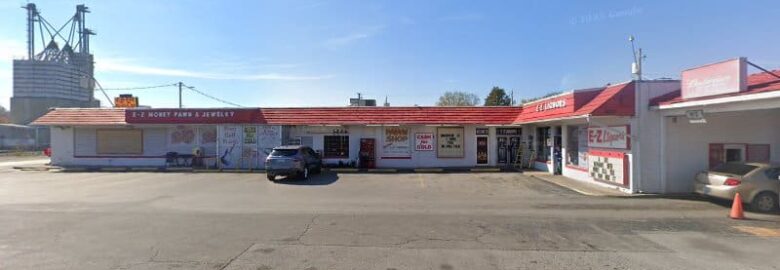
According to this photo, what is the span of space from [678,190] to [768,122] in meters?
3.77

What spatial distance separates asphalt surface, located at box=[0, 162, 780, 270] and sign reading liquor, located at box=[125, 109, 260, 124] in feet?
34.3

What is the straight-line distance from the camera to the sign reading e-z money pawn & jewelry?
27469 mm

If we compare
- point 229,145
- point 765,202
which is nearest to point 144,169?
point 229,145

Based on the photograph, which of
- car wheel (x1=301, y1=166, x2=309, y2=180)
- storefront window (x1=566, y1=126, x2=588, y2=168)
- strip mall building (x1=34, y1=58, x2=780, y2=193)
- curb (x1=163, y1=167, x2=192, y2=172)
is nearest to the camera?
storefront window (x1=566, y1=126, x2=588, y2=168)

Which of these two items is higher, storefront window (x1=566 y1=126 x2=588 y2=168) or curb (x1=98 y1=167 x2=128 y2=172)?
storefront window (x1=566 y1=126 x2=588 y2=168)

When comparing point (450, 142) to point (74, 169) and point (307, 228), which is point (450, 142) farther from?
point (74, 169)

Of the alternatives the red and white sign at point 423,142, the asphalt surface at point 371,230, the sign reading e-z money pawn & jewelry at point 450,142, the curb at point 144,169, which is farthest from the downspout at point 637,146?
the curb at point 144,169

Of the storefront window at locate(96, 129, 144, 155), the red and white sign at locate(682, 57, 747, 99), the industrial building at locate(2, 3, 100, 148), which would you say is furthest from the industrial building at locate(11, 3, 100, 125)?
the red and white sign at locate(682, 57, 747, 99)

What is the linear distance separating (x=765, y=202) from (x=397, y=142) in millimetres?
17818

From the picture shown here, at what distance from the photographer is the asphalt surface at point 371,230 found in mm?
7406

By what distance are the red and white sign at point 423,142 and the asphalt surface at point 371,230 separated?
10.5 metres

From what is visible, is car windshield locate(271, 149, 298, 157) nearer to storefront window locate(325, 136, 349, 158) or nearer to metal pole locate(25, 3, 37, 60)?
storefront window locate(325, 136, 349, 158)

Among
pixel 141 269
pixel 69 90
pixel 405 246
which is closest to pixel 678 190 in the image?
pixel 405 246

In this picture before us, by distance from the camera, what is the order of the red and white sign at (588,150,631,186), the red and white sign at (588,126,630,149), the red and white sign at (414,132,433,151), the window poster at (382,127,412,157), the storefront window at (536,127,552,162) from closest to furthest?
the red and white sign at (588,150,631,186)
the red and white sign at (588,126,630,149)
the storefront window at (536,127,552,162)
the red and white sign at (414,132,433,151)
the window poster at (382,127,412,157)
